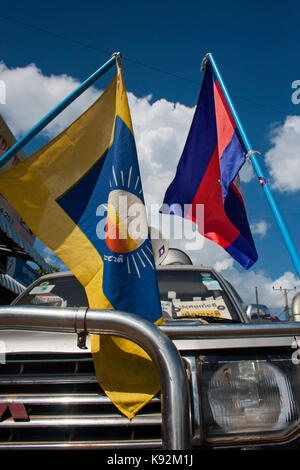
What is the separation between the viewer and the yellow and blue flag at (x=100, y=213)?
206 centimetres

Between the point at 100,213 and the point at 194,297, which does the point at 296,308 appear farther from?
the point at 100,213

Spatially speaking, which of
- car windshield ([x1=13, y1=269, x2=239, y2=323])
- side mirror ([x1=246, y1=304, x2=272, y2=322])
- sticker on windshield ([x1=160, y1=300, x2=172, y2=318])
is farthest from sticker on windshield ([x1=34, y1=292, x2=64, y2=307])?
side mirror ([x1=246, y1=304, x2=272, y2=322])

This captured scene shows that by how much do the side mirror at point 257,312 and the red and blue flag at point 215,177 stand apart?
0.68m

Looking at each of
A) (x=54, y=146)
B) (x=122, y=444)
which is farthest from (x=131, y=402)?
(x=54, y=146)

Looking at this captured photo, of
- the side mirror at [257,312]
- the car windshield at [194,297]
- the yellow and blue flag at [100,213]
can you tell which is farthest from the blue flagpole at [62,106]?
the side mirror at [257,312]

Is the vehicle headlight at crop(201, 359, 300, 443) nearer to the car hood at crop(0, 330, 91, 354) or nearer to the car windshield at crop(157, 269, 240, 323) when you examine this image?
the car hood at crop(0, 330, 91, 354)

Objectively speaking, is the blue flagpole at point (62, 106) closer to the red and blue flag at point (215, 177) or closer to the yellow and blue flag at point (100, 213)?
the yellow and blue flag at point (100, 213)

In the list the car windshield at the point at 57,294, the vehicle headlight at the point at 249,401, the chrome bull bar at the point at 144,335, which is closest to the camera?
the chrome bull bar at the point at 144,335

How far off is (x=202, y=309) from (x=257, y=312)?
50 cm

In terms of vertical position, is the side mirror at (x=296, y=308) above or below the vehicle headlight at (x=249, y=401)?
above

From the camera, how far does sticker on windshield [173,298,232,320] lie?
8.91 ft

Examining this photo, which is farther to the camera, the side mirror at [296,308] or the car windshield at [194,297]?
the car windshield at [194,297]

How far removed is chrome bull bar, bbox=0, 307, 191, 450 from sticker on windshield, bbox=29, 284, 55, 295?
6.81 ft

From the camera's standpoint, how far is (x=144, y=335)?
104 cm
